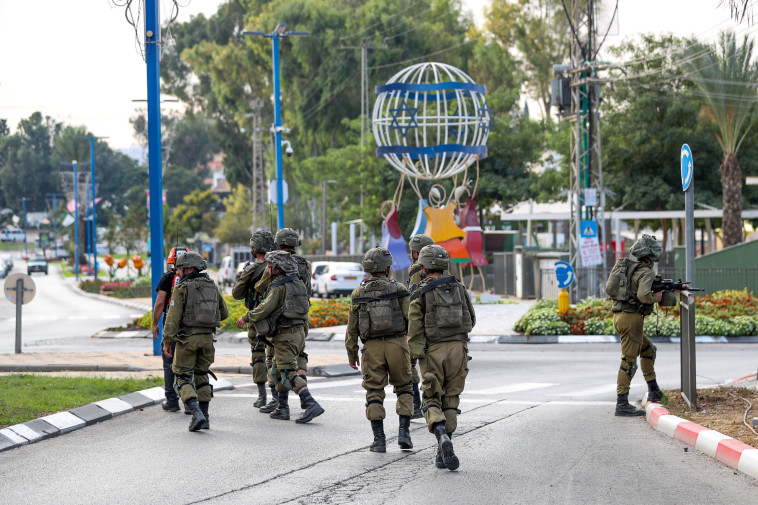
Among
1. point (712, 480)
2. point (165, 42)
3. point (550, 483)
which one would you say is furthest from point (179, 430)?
point (165, 42)

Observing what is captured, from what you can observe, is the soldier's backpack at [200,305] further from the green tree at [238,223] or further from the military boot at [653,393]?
the green tree at [238,223]

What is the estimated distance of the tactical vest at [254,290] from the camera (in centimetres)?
1052

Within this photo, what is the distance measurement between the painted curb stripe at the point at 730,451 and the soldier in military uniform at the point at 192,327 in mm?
4624

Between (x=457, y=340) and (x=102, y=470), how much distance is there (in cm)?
292

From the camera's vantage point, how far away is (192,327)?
9.95 meters

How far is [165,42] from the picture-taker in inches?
621

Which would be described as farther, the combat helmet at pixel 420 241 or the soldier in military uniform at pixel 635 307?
the soldier in military uniform at pixel 635 307

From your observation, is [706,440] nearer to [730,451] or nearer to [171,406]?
[730,451]

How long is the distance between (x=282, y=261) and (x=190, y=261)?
0.90m

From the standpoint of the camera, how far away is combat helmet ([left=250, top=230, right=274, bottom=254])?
10.7 metres

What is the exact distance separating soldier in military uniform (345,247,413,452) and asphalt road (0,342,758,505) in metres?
0.32

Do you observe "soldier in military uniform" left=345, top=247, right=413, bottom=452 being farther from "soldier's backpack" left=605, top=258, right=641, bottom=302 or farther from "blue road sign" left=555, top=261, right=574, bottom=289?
"blue road sign" left=555, top=261, right=574, bottom=289

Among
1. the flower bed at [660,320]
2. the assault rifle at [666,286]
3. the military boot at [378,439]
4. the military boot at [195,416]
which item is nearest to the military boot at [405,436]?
the military boot at [378,439]

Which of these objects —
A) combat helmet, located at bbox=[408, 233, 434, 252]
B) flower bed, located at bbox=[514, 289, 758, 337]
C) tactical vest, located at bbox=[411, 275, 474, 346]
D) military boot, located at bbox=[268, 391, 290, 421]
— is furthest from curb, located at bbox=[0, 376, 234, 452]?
flower bed, located at bbox=[514, 289, 758, 337]
